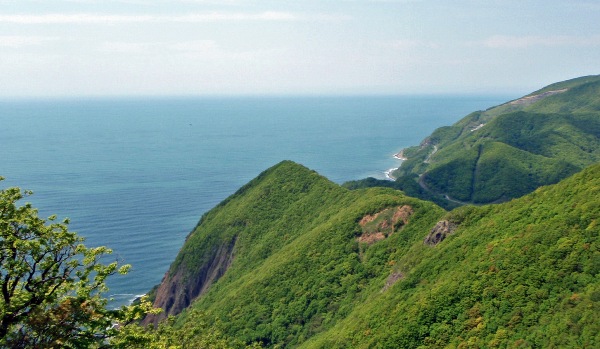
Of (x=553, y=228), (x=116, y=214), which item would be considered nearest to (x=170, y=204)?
(x=116, y=214)

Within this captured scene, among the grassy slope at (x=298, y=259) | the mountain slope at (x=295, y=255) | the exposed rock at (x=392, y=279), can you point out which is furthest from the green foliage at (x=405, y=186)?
the exposed rock at (x=392, y=279)

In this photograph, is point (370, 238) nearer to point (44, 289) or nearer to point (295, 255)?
A: point (295, 255)

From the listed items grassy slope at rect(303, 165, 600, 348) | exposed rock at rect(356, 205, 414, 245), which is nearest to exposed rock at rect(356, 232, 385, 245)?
exposed rock at rect(356, 205, 414, 245)

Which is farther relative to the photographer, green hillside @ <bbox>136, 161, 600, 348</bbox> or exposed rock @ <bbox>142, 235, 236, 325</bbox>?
exposed rock @ <bbox>142, 235, 236, 325</bbox>

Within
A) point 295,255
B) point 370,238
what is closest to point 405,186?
point 295,255

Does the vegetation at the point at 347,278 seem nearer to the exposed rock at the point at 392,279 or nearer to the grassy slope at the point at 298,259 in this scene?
the grassy slope at the point at 298,259

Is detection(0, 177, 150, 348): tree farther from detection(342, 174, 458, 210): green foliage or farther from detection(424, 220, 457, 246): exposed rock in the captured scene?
detection(342, 174, 458, 210): green foliage
